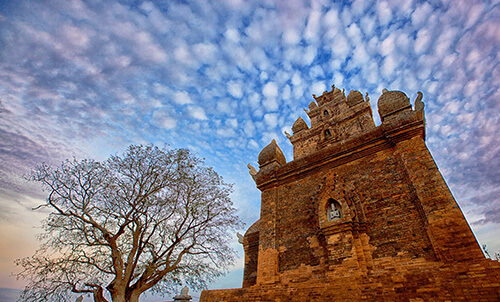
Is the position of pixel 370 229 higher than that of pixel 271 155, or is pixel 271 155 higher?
pixel 271 155

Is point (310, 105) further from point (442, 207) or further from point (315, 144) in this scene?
point (442, 207)

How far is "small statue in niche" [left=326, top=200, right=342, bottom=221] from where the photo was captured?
8164 mm

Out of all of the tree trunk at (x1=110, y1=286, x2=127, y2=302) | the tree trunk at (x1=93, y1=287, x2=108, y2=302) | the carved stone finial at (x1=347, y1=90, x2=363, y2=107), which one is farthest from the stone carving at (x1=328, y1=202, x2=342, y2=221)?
the carved stone finial at (x1=347, y1=90, x2=363, y2=107)

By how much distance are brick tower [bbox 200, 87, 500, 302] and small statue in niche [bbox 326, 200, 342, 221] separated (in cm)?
4

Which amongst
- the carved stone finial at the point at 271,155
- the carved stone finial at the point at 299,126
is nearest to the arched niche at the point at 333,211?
the carved stone finial at the point at 271,155

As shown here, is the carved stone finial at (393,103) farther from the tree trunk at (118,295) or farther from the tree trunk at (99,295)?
the tree trunk at (99,295)

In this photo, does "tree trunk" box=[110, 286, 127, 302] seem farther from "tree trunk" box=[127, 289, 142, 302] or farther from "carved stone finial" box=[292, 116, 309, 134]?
"carved stone finial" box=[292, 116, 309, 134]

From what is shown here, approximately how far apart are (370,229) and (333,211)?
4.18ft

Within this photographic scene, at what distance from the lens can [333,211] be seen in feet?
27.3

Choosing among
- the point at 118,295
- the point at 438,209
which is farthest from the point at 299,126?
the point at 118,295

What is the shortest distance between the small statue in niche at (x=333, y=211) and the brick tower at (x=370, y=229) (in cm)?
4

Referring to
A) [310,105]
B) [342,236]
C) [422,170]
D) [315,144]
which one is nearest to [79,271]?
[342,236]

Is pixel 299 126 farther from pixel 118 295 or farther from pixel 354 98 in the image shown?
pixel 118 295

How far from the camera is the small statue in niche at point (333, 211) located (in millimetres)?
8164
